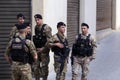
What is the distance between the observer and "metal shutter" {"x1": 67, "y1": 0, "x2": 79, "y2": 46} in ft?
53.1

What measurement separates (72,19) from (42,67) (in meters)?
6.66

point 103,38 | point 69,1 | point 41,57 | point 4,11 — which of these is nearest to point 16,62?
point 41,57

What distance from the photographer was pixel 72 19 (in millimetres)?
16750

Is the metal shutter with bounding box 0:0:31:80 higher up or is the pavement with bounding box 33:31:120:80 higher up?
the metal shutter with bounding box 0:0:31:80

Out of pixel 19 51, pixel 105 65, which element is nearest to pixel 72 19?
pixel 105 65

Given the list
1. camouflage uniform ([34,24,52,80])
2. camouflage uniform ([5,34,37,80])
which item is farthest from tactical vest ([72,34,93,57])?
camouflage uniform ([5,34,37,80])

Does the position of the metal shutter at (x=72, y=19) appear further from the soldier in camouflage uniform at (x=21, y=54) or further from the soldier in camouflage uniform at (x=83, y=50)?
the soldier in camouflage uniform at (x=21, y=54)

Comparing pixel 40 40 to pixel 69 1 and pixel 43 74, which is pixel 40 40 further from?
pixel 69 1

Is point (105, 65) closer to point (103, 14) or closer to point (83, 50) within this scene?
point (83, 50)

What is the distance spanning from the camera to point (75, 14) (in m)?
17.5

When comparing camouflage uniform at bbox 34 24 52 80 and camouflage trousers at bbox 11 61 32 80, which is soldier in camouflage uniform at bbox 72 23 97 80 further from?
camouflage trousers at bbox 11 61 32 80

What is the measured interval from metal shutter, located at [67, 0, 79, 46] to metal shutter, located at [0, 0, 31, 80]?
15.6ft

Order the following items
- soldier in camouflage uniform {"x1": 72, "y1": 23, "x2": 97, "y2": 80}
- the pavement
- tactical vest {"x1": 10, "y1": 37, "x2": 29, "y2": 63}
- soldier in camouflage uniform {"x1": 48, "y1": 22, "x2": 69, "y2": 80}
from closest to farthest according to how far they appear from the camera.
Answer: tactical vest {"x1": 10, "y1": 37, "x2": 29, "y2": 63}
soldier in camouflage uniform {"x1": 48, "y1": 22, "x2": 69, "y2": 80}
soldier in camouflage uniform {"x1": 72, "y1": 23, "x2": 97, "y2": 80}
the pavement

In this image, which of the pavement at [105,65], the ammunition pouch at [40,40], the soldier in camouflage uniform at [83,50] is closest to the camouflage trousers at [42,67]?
the ammunition pouch at [40,40]
